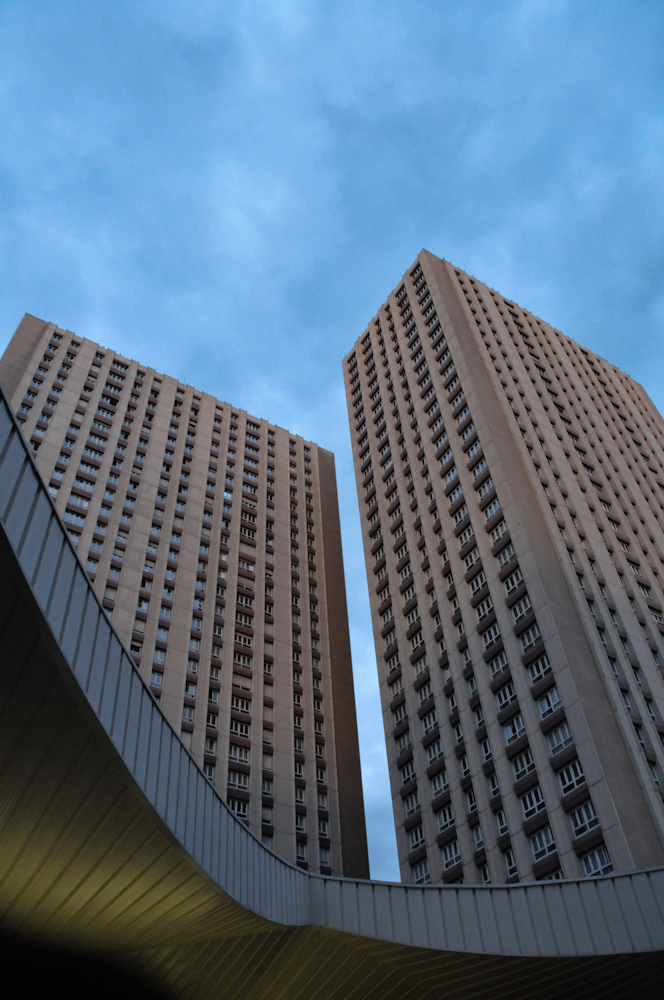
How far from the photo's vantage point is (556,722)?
41688mm

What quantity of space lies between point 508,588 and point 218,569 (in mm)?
26082

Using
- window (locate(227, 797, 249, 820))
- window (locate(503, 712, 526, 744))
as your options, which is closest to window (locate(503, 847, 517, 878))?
window (locate(503, 712, 526, 744))

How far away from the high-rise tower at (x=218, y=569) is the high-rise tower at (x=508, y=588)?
24.3 feet

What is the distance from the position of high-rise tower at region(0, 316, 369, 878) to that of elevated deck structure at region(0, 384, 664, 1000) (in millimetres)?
29507

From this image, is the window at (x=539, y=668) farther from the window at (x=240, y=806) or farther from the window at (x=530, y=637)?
the window at (x=240, y=806)

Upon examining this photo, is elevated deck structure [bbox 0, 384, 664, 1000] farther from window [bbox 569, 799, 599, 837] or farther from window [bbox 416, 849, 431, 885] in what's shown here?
window [bbox 416, 849, 431, 885]

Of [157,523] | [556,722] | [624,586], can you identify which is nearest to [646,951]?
[556,722]

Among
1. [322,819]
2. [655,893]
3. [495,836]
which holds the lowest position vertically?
[655,893]

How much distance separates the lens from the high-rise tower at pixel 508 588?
40156mm

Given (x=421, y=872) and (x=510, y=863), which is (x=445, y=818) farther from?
(x=510, y=863)

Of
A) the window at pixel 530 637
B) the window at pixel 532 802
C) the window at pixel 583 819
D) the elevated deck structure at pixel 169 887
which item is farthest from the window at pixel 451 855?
the elevated deck structure at pixel 169 887

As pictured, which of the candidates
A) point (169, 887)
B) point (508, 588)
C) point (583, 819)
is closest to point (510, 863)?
point (583, 819)

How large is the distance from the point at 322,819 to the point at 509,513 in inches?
929

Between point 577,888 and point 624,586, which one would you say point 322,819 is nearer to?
point 624,586
